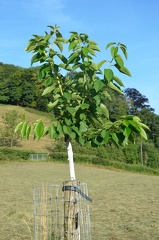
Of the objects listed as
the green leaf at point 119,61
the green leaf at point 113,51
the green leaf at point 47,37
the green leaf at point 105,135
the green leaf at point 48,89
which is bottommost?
the green leaf at point 105,135

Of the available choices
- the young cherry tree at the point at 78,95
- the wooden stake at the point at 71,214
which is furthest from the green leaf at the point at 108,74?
the wooden stake at the point at 71,214

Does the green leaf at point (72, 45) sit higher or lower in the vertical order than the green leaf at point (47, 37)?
lower

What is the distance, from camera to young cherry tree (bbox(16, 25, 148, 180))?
3.03 meters

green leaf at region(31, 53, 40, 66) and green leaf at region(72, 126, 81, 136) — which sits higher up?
green leaf at region(31, 53, 40, 66)

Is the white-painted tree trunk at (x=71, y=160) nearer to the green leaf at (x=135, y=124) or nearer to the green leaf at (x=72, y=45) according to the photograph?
the green leaf at (x=135, y=124)

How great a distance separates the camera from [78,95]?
11.1 feet

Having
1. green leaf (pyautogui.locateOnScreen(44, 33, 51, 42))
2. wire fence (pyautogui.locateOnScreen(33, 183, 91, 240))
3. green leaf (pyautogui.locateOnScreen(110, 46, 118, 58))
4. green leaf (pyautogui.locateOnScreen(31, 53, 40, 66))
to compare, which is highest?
green leaf (pyautogui.locateOnScreen(44, 33, 51, 42))

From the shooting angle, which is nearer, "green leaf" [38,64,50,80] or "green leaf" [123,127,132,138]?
"green leaf" [123,127,132,138]

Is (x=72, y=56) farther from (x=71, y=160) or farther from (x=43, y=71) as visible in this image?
(x=71, y=160)

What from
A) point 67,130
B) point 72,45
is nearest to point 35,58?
point 72,45

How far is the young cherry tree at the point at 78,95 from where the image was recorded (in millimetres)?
3031

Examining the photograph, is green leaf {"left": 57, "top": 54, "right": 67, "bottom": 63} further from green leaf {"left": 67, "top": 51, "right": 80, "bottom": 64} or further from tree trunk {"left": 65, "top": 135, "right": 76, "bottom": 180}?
tree trunk {"left": 65, "top": 135, "right": 76, "bottom": 180}

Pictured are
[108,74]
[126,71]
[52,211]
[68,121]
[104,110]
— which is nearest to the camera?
[108,74]

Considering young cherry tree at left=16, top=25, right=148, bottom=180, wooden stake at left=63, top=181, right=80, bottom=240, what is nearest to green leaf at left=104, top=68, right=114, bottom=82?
young cherry tree at left=16, top=25, right=148, bottom=180
